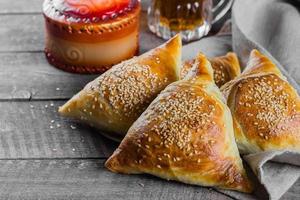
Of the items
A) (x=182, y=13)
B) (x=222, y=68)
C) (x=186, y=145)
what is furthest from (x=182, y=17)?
(x=186, y=145)

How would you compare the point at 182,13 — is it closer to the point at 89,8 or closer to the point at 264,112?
the point at 89,8

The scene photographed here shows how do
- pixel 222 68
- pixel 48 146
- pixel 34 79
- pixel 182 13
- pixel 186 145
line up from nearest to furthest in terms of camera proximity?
pixel 186 145 < pixel 48 146 < pixel 222 68 < pixel 34 79 < pixel 182 13

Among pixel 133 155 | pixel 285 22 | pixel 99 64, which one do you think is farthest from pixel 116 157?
pixel 285 22

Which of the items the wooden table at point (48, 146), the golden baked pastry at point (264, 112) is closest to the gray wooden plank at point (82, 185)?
the wooden table at point (48, 146)

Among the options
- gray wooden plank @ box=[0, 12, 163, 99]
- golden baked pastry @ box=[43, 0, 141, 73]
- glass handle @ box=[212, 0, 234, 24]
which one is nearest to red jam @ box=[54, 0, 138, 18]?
golden baked pastry @ box=[43, 0, 141, 73]

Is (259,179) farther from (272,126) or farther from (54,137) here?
(54,137)

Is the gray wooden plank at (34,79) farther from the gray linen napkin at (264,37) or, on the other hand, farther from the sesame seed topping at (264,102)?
the sesame seed topping at (264,102)
